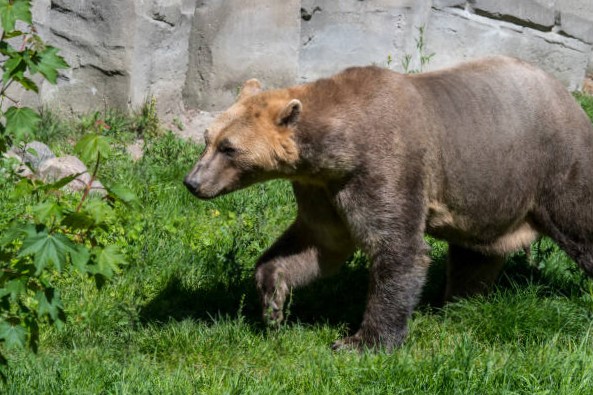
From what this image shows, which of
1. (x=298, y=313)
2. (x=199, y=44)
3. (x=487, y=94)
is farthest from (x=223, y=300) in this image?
(x=199, y=44)

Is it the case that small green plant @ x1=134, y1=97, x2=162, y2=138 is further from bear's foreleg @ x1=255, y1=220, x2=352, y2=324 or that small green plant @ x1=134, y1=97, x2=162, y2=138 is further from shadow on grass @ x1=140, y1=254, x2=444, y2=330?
bear's foreleg @ x1=255, y1=220, x2=352, y2=324

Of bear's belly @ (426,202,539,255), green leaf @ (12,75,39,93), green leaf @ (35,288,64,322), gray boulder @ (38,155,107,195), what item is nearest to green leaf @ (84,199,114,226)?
green leaf @ (35,288,64,322)

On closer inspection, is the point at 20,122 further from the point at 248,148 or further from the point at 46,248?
the point at 248,148

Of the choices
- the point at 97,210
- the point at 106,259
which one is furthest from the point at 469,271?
the point at 97,210

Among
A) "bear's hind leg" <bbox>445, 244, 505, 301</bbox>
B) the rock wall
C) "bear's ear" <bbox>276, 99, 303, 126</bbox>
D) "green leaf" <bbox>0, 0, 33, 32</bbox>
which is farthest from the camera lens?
the rock wall

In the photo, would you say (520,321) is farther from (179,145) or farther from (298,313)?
(179,145)

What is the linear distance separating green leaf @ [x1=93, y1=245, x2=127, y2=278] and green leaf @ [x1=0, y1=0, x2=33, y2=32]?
89 centimetres

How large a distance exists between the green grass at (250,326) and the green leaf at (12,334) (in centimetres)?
76

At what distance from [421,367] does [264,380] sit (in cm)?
81

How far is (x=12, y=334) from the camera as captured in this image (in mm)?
3344

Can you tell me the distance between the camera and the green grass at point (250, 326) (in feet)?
15.2

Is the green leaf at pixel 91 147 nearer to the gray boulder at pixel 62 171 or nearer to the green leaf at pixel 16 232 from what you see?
the green leaf at pixel 16 232

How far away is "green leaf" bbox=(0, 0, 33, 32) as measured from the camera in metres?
3.15

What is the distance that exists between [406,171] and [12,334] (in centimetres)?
280
